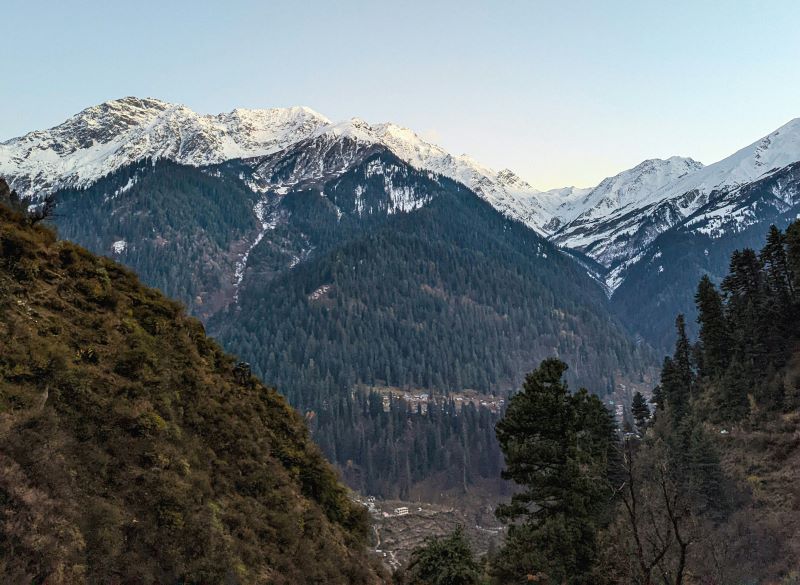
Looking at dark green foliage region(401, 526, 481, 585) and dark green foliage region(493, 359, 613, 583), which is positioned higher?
dark green foliage region(493, 359, 613, 583)

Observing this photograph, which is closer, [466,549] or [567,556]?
[567,556]

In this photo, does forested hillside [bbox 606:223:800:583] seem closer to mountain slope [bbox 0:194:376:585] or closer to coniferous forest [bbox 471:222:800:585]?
coniferous forest [bbox 471:222:800:585]

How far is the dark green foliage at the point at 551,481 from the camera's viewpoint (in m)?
30.0

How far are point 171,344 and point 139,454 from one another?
990 centimetres

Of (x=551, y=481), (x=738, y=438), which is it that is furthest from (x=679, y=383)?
(x=551, y=481)

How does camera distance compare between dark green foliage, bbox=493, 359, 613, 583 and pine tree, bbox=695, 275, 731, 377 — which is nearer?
dark green foliage, bbox=493, 359, 613, 583

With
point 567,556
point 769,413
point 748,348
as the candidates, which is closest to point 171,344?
point 567,556

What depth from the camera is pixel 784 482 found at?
4775 centimetres

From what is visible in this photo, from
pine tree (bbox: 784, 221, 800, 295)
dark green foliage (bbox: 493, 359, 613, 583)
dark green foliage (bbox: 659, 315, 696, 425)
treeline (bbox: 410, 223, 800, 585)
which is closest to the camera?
treeline (bbox: 410, 223, 800, 585)

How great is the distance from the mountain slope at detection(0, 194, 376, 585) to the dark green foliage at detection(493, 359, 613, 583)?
29.4 feet

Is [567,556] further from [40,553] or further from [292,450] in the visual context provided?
[40,553]

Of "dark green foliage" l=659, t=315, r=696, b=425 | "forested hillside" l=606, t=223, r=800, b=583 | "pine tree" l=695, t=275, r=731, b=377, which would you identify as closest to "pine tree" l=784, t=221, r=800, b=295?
"forested hillside" l=606, t=223, r=800, b=583

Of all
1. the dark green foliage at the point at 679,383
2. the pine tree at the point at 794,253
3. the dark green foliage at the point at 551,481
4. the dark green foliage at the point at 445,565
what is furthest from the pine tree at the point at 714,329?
the dark green foliage at the point at 445,565

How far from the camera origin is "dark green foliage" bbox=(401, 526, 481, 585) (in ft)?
113
